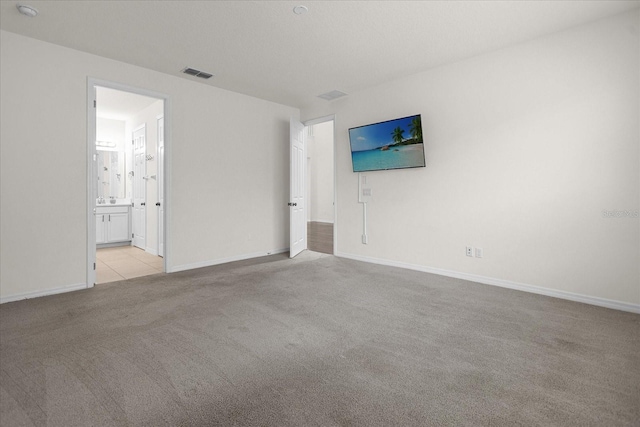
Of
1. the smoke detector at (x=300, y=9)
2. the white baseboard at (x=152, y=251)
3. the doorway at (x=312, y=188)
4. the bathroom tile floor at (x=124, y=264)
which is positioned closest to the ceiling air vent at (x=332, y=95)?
the doorway at (x=312, y=188)

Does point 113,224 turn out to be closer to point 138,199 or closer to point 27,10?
point 138,199

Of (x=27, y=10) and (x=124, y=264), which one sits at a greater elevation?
(x=27, y=10)

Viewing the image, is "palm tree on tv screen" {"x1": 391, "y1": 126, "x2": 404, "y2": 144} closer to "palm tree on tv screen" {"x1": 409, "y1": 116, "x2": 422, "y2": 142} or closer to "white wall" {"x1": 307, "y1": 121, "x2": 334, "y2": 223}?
"palm tree on tv screen" {"x1": 409, "y1": 116, "x2": 422, "y2": 142}

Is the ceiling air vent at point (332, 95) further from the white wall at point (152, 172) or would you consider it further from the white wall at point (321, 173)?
the white wall at point (321, 173)

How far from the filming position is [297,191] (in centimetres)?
579

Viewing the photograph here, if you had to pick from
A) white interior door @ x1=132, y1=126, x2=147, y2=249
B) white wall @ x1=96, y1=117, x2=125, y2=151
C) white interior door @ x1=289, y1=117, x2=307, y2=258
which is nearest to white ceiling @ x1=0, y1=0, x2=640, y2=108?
white interior door @ x1=289, y1=117, x2=307, y2=258

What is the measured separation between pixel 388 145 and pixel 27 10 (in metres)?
4.10

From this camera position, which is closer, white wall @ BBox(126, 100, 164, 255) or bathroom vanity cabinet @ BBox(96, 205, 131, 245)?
white wall @ BBox(126, 100, 164, 255)

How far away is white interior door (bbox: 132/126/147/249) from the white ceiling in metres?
2.60

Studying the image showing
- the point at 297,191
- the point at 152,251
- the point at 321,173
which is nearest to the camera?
the point at 297,191

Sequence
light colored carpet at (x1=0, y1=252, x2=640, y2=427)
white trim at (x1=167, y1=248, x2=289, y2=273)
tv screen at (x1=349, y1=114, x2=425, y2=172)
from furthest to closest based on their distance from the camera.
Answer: white trim at (x1=167, y1=248, x2=289, y2=273), tv screen at (x1=349, y1=114, x2=425, y2=172), light colored carpet at (x1=0, y1=252, x2=640, y2=427)

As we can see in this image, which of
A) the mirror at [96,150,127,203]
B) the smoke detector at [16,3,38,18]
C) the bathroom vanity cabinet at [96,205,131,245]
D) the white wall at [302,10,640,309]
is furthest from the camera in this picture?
the mirror at [96,150,127,203]

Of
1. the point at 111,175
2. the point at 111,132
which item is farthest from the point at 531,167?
the point at 111,175

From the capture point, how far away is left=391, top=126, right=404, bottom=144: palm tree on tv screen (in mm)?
4555
